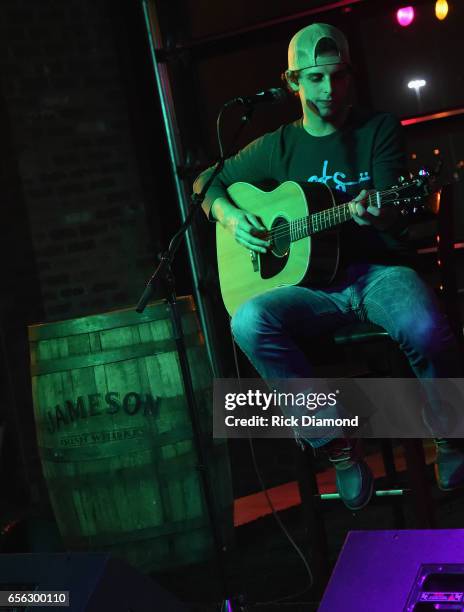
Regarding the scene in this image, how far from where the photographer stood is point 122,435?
315 cm

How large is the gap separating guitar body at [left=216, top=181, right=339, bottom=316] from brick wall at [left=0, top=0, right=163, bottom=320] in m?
1.82

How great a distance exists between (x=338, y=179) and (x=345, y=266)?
0.25 meters

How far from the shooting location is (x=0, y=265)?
4582mm

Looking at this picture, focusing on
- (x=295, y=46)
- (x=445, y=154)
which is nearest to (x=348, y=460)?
(x=295, y=46)

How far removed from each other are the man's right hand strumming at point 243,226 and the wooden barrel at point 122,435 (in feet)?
1.56

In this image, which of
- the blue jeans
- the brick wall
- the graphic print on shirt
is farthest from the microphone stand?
the brick wall

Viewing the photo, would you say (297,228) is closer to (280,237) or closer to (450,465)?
(280,237)

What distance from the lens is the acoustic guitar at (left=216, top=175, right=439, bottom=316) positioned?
2365mm

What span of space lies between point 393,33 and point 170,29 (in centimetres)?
105

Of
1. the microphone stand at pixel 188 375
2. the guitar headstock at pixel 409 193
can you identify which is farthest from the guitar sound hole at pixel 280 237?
the guitar headstock at pixel 409 193

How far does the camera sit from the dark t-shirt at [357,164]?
2.54m

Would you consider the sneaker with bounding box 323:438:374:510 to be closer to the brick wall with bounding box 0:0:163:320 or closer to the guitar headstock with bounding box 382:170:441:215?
the guitar headstock with bounding box 382:170:441:215

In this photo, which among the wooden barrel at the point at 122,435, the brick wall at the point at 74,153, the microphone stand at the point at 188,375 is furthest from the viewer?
the brick wall at the point at 74,153

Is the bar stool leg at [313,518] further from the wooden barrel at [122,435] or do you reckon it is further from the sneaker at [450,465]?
the wooden barrel at [122,435]
